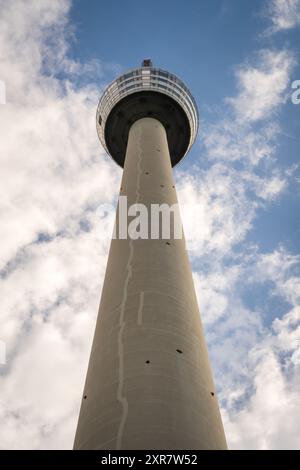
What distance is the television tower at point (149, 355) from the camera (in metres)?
9.62

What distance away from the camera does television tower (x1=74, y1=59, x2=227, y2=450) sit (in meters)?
9.62

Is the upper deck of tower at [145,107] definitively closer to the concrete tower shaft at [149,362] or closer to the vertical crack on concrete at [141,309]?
the concrete tower shaft at [149,362]

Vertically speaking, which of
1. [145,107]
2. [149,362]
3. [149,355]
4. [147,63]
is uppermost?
[147,63]

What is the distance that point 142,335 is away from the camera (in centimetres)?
1216

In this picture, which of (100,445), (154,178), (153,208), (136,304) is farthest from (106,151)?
(100,445)

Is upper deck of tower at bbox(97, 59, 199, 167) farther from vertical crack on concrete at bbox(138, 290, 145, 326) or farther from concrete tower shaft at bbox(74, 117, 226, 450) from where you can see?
vertical crack on concrete at bbox(138, 290, 145, 326)

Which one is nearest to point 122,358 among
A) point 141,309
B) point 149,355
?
point 149,355

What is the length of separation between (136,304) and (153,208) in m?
6.51

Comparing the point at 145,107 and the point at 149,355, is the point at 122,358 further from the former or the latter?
the point at 145,107

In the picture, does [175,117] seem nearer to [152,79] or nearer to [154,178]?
[152,79]

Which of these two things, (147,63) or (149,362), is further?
(147,63)

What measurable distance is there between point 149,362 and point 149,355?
0.80 ft

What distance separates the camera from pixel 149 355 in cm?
1145

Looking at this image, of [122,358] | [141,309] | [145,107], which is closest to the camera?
[122,358]
